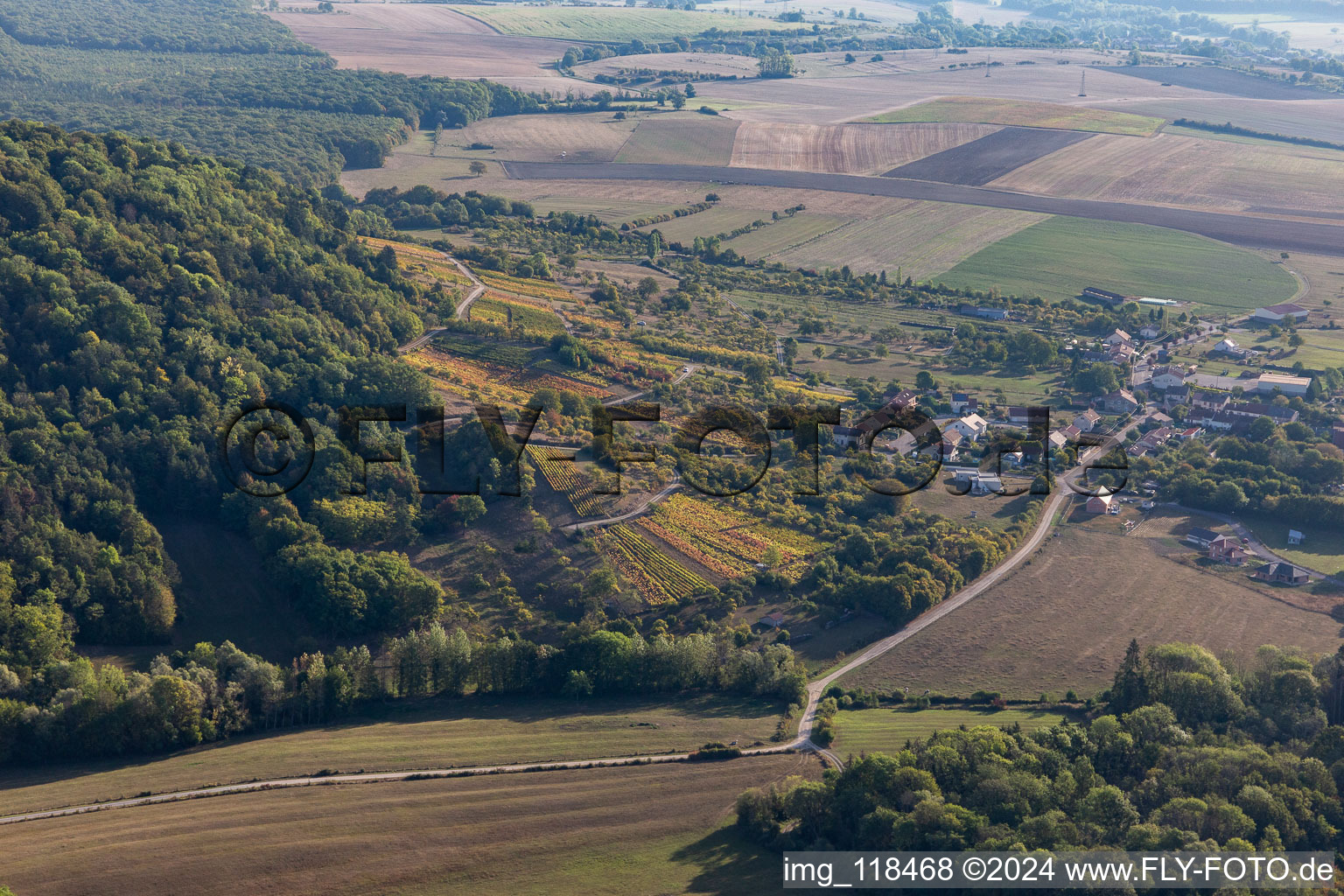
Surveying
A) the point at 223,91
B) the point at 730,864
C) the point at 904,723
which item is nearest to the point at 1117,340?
the point at 904,723

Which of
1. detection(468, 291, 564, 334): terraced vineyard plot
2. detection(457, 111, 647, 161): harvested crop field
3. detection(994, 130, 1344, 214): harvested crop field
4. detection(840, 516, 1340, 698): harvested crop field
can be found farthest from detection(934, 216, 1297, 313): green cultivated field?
detection(457, 111, 647, 161): harvested crop field

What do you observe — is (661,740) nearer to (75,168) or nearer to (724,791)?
(724,791)

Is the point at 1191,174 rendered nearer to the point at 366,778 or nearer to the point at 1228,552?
the point at 1228,552

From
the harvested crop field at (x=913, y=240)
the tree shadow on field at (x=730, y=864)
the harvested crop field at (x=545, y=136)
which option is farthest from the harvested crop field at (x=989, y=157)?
the tree shadow on field at (x=730, y=864)

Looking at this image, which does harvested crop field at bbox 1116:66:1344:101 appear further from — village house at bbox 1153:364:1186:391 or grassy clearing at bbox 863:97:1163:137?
village house at bbox 1153:364:1186:391

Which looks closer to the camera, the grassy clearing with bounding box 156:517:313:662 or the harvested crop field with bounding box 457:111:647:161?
the grassy clearing with bounding box 156:517:313:662

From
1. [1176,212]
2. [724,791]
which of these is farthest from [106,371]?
[1176,212]
